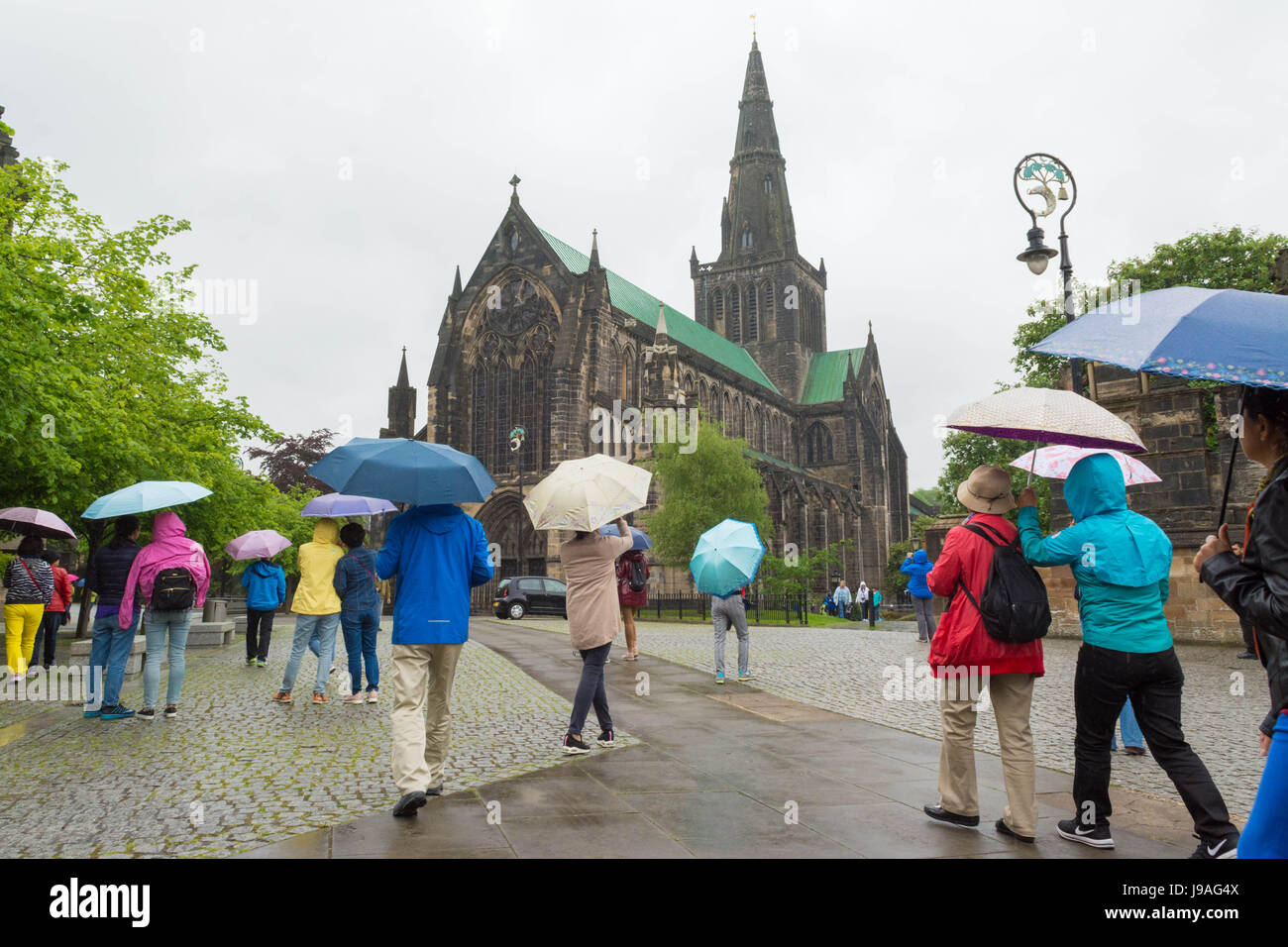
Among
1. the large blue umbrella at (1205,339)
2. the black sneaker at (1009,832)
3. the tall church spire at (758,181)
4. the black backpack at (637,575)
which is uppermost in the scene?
the tall church spire at (758,181)

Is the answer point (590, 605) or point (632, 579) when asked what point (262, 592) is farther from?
point (590, 605)

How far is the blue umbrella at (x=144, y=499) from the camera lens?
767cm

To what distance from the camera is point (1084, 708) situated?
164 inches

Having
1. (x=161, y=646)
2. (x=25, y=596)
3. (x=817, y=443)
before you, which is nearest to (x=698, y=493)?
(x=25, y=596)

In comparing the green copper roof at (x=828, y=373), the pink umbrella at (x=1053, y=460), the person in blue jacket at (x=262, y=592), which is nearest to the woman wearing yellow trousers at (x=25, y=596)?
the person in blue jacket at (x=262, y=592)

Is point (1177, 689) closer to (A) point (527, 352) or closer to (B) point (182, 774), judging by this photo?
(B) point (182, 774)

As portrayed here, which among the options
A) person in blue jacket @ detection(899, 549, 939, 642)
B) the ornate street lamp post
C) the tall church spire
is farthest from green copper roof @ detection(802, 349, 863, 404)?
the ornate street lamp post

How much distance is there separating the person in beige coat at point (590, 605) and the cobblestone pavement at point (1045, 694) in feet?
10.3

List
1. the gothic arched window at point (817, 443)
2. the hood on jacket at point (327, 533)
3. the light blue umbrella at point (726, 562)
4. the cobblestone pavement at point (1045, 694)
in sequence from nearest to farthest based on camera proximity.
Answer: the cobblestone pavement at point (1045, 694), the hood on jacket at point (327, 533), the light blue umbrella at point (726, 562), the gothic arched window at point (817, 443)

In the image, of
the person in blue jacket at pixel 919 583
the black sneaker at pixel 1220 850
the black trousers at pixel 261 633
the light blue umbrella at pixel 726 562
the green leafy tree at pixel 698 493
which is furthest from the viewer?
the green leafy tree at pixel 698 493

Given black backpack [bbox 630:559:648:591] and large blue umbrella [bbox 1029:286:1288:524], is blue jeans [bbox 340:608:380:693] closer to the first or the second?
black backpack [bbox 630:559:648:591]

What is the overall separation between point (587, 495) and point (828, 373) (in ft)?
199

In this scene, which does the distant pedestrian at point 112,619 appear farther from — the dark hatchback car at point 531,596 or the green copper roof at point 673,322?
the green copper roof at point 673,322

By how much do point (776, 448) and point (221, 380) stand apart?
40.5m
